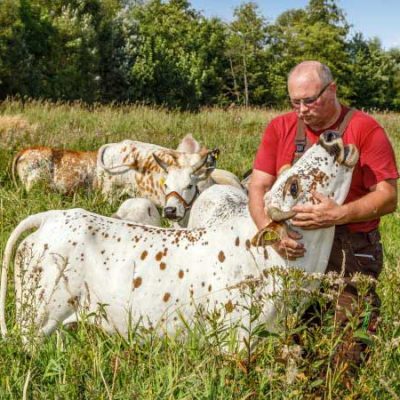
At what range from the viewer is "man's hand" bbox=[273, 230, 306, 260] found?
11.8 ft

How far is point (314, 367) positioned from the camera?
271cm

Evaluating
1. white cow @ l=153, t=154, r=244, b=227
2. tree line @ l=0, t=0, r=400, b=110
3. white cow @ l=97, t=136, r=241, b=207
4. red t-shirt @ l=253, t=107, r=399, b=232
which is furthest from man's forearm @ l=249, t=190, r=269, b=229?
tree line @ l=0, t=0, r=400, b=110

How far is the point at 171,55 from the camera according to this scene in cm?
4359

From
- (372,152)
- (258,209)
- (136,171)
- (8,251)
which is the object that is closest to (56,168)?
(136,171)

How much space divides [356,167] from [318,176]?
561 mm

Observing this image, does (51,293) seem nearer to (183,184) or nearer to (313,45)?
(183,184)

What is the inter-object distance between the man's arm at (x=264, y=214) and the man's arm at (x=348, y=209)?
0.11 metres

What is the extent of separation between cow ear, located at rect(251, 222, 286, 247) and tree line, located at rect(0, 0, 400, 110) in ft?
78.2

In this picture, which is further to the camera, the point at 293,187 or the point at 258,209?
the point at 258,209

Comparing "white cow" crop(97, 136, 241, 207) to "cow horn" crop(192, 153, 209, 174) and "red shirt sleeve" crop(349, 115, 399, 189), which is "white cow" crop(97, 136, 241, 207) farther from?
"red shirt sleeve" crop(349, 115, 399, 189)

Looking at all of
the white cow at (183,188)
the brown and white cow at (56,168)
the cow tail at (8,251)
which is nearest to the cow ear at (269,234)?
the cow tail at (8,251)

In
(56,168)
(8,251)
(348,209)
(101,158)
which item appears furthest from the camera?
(101,158)

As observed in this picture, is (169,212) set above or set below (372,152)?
below

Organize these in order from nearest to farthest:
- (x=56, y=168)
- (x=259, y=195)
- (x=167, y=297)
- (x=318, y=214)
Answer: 1. (x=318, y=214)
2. (x=167, y=297)
3. (x=259, y=195)
4. (x=56, y=168)
